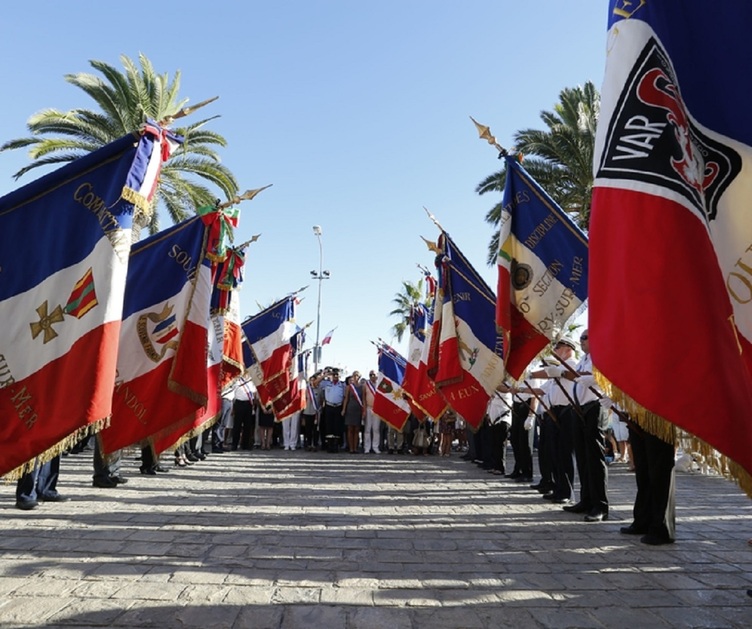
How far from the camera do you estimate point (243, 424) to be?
16.5 meters

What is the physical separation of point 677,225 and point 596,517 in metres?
4.67

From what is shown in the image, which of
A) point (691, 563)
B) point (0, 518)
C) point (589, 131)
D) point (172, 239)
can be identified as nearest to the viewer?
point (691, 563)

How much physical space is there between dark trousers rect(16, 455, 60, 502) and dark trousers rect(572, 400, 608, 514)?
592 centimetres

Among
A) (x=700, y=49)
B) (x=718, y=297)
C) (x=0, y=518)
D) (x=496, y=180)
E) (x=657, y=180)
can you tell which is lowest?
(x=0, y=518)

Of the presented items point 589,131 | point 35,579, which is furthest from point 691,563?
point 589,131

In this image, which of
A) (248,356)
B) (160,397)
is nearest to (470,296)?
(160,397)

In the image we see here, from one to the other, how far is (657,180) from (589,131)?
54.7 feet

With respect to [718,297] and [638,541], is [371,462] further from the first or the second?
[718,297]

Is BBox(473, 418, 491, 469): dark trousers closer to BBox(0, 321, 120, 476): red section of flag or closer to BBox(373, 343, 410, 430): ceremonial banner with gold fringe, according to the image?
BBox(373, 343, 410, 430): ceremonial banner with gold fringe

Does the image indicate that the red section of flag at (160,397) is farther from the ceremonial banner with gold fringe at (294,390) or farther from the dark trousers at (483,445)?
the ceremonial banner with gold fringe at (294,390)

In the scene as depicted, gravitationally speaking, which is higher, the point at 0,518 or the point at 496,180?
the point at 496,180

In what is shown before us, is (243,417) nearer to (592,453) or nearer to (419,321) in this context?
(419,321)

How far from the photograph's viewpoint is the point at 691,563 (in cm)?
457

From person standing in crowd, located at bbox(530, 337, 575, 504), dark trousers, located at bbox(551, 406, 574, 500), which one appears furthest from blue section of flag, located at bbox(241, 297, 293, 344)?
dark trousers, located at bbox(551, 406, 574, 500)
